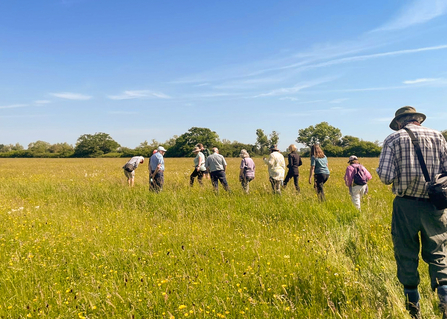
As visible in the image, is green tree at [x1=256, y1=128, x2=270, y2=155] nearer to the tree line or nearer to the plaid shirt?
the tree line

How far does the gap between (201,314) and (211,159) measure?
7.37 metres

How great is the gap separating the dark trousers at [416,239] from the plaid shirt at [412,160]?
16 cm

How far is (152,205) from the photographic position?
25.7 ft

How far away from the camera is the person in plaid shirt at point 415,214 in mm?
2850

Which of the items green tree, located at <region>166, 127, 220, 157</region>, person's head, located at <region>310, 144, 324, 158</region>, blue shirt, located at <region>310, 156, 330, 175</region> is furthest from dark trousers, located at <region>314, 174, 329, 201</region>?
green tree, located at <region>166, 127, 220, 157</region>

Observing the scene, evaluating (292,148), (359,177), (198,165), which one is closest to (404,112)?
(359,177)

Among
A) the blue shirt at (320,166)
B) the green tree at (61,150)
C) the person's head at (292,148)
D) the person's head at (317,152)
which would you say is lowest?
the blue shirt at (320,166)

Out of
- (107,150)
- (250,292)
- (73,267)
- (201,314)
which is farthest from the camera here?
(107,150)

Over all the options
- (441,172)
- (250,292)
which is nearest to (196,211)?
(250,292)

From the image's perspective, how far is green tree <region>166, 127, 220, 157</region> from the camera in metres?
86.2

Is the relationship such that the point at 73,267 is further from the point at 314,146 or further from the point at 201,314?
the point at 314,146

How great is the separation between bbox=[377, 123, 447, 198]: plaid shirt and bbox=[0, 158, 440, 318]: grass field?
3.72 ft

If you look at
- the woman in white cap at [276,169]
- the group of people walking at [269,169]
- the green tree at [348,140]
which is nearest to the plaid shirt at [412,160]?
the group of people walking at [269,169]

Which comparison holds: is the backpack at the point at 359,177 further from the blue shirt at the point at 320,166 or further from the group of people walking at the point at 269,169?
the blue shirt at the point at 320,166
